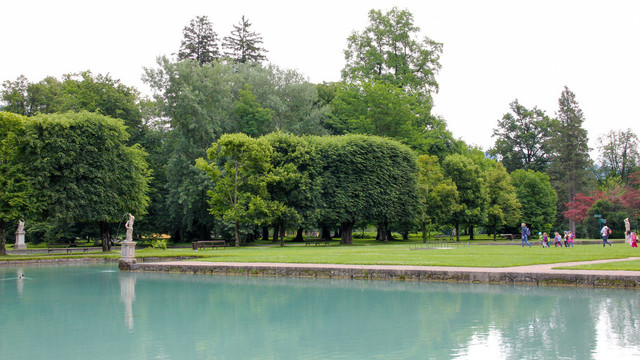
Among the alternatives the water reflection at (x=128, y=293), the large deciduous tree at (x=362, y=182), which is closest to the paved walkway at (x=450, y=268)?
the water reflection at (x=128, y=293)

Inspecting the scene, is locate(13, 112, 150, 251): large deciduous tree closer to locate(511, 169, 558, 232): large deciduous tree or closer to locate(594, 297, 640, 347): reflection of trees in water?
locate(594, 297, 640, 347): reflection of trees in water

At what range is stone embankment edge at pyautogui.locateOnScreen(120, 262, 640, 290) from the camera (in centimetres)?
1752

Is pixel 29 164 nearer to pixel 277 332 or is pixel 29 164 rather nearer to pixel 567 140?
pixel 277 332

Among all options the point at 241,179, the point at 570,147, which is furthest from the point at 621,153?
the point at 241,179

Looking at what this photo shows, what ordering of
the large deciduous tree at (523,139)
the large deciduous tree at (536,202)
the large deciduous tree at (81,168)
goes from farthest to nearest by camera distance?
the large deciduous tree at (523,139) < the large deciduous tree at (536,202) < the large deciduous tree at (81,168)

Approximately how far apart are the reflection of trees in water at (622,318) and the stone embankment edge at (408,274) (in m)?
2.22

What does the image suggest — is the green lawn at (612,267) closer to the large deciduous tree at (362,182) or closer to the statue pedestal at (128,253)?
the statue pedestal at (128,253)

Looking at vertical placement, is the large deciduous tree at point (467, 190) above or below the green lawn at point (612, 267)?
above

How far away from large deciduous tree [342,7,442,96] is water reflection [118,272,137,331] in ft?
137

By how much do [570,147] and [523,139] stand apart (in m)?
10.7

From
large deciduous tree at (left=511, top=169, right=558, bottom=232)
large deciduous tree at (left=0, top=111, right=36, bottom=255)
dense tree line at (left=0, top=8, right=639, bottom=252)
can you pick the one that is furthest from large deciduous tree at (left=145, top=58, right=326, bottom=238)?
large deciduous tree at (left=511, top=169, right=558, bottom=232)

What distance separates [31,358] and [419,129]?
5533 centimetres

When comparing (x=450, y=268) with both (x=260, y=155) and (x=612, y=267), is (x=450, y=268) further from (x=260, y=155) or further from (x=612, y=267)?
(x=260, y=155)

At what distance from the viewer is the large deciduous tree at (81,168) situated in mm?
39625
